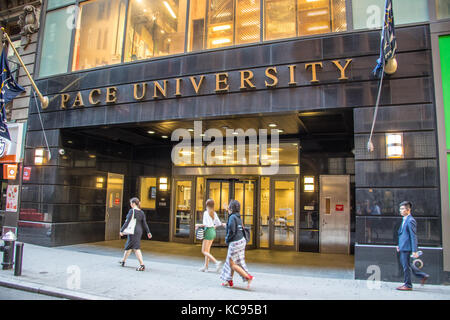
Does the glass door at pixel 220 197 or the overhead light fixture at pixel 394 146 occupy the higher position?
the overhead light fixture at pixel 394 146

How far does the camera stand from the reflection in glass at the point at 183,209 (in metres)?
14.1

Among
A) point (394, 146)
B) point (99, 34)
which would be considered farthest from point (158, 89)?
point (394, 146)

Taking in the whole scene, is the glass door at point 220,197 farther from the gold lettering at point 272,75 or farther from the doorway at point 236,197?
the gold lettering at point 272,75

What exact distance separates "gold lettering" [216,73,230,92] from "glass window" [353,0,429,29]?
3734 mm

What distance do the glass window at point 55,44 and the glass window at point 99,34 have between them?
1.79ft

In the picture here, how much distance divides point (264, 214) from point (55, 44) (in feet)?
35.0

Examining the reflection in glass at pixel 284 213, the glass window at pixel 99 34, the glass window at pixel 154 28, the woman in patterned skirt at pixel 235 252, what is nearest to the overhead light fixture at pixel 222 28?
the glass window at pixel 154 28

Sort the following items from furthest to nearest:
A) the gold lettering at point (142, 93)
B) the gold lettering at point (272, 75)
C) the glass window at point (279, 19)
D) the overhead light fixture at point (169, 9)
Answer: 1. the overhead light fixture at point (169, 9)
2. the gold lettering at point (142, 93)
3. the glass window at point (279, 19)
4. the gold lettering at point (272, 75)

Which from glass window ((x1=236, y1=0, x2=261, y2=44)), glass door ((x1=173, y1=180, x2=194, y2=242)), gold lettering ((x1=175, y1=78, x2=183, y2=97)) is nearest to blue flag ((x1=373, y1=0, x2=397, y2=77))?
glass window ((x1=236, y1=0, x2=261, y2=44))

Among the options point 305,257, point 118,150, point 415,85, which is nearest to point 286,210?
point 305,257

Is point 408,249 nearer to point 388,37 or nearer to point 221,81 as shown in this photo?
point 388,37

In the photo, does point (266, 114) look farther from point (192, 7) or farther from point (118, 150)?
point (118, 150)

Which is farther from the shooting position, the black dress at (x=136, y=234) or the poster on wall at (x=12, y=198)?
the poster on wall at (x=12, y=198)

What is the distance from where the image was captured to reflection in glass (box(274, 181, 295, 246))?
1251 cm
